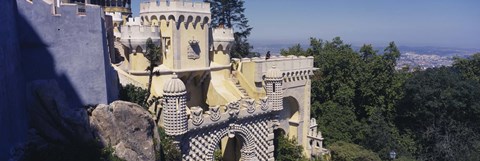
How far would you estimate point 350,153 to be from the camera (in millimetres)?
28391

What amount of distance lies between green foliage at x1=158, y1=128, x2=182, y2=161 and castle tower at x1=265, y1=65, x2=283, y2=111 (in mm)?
7964

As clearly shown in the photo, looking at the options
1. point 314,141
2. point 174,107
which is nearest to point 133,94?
point 174,107

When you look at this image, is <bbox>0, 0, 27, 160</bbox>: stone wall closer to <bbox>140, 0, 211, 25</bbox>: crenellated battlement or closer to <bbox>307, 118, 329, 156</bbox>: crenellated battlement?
<bbox>140, 0, 211, 25</bbox>: crenellated battlement

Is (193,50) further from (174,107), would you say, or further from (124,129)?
(124,129)

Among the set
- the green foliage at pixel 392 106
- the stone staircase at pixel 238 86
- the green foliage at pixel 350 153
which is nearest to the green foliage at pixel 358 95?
the green foliage at pixel 392 106

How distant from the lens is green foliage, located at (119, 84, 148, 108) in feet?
64.3

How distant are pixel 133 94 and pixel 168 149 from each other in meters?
3.96

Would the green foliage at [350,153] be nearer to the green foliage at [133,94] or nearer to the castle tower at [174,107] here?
the castle tower at [174,107]

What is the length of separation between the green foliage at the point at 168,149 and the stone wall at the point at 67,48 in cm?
387

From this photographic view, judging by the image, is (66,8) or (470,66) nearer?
(66,8)

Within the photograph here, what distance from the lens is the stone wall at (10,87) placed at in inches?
444

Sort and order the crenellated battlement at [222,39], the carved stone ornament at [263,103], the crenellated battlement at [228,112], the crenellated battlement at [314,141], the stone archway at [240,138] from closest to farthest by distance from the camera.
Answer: the crenellated battlement at [228,112]
the stone archway at [240,138]
the carved stone ornament at [263,103]
the crenellated battlement at [222,39]
the crenellated battlement at [314,141]

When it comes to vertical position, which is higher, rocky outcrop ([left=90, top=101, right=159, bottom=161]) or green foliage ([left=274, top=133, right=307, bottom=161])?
rocky outcrop ([left=90, top=101, right=159, bottom=161])

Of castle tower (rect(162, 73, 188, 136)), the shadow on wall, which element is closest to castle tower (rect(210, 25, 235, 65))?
castle tower (rect(162, 73, 188, 136))
